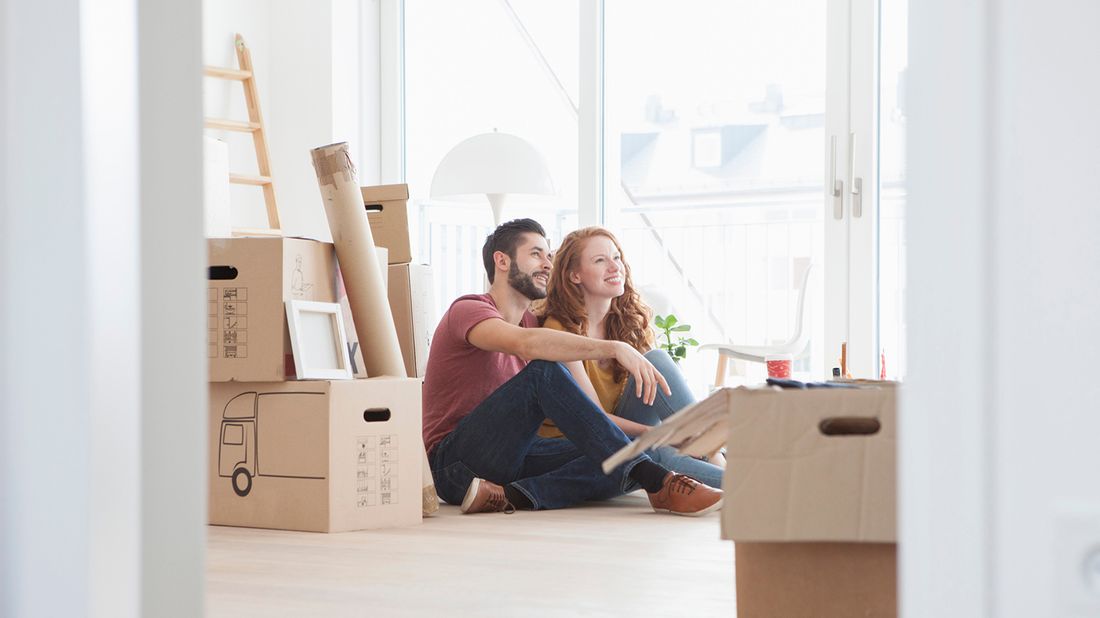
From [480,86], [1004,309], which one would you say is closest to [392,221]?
[480,86]

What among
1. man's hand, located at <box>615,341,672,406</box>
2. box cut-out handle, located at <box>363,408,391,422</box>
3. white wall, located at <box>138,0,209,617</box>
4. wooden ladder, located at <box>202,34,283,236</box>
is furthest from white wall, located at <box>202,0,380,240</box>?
white wall, located at <box>138,0,209,617</box>

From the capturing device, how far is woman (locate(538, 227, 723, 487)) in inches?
122

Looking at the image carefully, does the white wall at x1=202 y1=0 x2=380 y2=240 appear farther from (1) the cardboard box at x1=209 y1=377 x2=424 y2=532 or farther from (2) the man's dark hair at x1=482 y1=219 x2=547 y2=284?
(1) the cardboard box at x1=209 y1=377 x2=424 y2=532

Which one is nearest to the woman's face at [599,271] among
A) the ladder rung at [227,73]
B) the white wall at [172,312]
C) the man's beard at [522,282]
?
the man's beard at [522,282]

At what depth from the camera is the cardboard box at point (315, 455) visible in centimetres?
251

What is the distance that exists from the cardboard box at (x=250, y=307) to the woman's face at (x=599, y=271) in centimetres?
88

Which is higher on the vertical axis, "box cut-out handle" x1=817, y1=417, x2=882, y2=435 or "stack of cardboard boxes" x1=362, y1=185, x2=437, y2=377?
"stack of cardboard boxes" x1=362, y1=185, x2=437, y2=377

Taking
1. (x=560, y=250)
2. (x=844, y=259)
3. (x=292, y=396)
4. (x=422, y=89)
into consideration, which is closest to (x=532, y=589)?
(x=292, y=396)

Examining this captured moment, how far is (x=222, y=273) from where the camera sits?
264cm

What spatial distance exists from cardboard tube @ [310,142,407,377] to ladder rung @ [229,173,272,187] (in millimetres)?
1524

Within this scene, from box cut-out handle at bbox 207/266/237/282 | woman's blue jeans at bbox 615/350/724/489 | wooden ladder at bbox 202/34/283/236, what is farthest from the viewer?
wooden ladder at bbox 202/34/283/236

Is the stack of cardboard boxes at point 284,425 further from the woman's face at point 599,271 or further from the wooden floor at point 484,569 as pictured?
the woman's face at point 599,271

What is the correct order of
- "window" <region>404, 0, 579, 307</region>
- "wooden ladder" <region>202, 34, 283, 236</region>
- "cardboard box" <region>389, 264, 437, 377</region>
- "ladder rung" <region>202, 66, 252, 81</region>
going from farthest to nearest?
1. "window" <region>404, 0, 579, 307</region>
2. "wooden ladder" <region>202, 34, 283, 236</region>
3. "ladder rung" <region>202, 66, 252, 81</region>
4. "cardboard box" <region>389, 264, 437, 377</region>

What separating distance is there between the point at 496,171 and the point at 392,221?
0.63 meters
